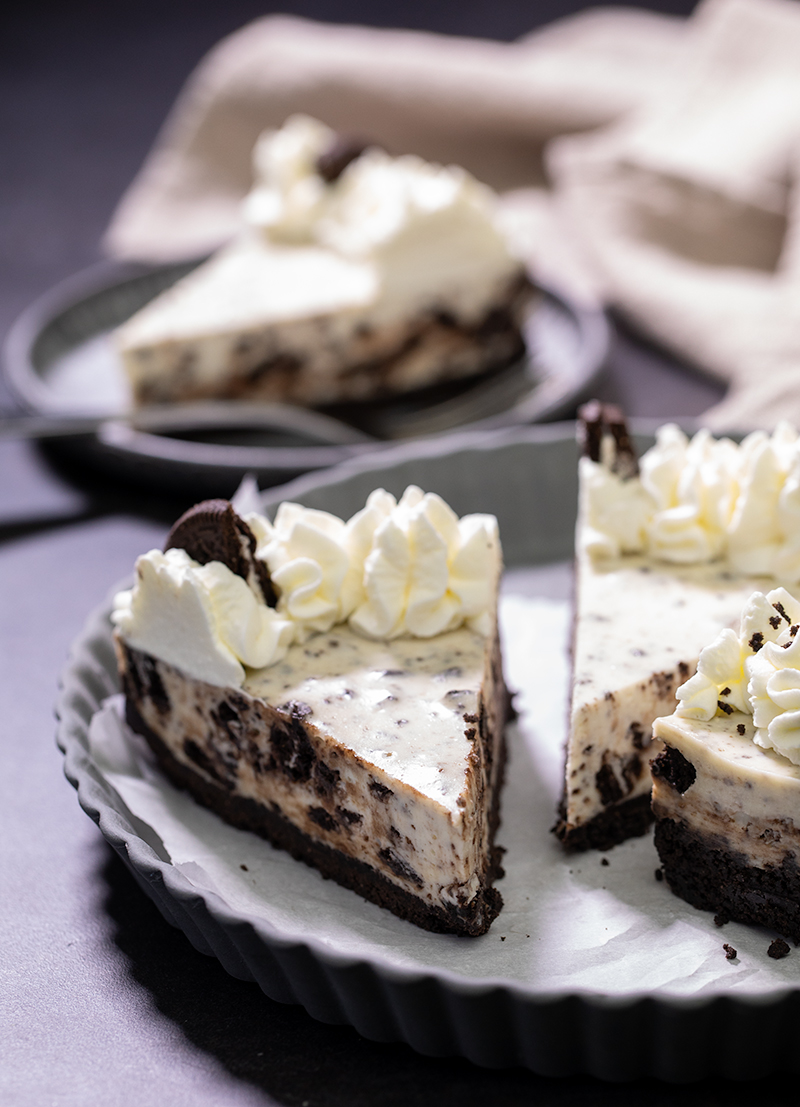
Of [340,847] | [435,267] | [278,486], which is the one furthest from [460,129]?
[340,847]

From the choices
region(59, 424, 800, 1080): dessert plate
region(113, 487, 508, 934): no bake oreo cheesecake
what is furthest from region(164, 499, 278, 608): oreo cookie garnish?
region(59, 424, 800, 1080): dessert plate

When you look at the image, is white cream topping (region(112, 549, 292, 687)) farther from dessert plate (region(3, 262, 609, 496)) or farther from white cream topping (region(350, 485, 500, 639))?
dessert plate (region(3, 262, 609, 496))

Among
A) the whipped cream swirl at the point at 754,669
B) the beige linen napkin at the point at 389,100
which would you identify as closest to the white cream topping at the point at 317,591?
the whipped cream swirl at the point at 754,669

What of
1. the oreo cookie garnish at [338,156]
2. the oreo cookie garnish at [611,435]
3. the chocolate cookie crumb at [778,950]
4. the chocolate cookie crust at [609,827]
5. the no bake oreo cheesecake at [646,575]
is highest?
the oreo cookie garnish at [338,156]

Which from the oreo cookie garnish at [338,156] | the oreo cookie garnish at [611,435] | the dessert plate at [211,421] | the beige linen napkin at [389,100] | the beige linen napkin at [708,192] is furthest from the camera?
the beige linen napkin at [389,100]

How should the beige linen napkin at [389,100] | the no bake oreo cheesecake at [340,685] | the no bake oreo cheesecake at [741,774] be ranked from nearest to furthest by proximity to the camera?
the no bake oreo cheesecake at [741,774] → the no bake oreo cheesecake at [340,685] → the beige linen napkin at [389,100]

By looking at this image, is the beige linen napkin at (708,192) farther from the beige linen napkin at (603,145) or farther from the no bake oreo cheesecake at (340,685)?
the no bake oreo cheesecake at (340,685)
